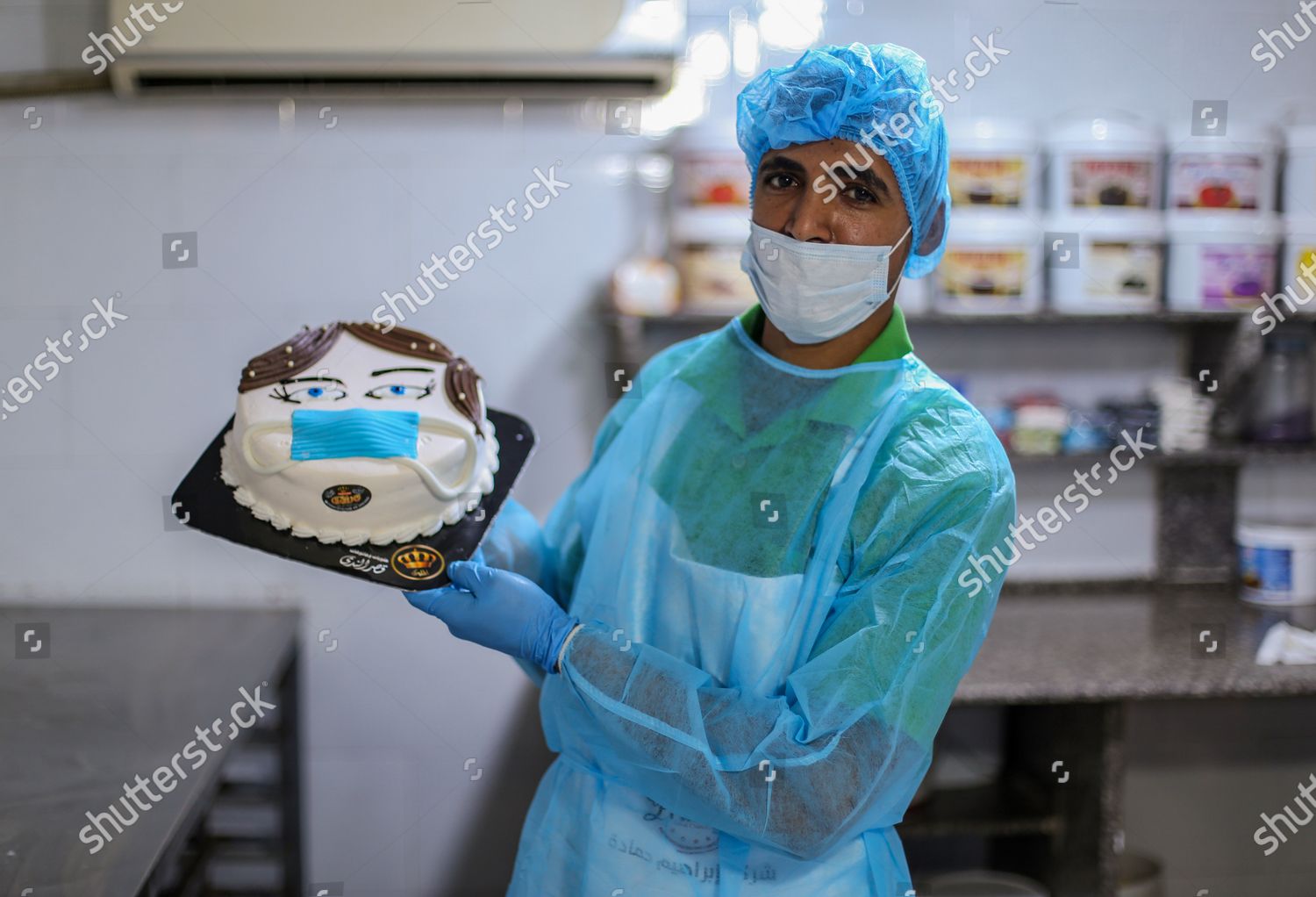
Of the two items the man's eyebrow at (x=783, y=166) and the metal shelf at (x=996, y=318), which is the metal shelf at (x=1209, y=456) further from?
the man's eyebrow at (x=783, y=166)

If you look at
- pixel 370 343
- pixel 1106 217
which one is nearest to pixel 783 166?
pixel 370 343

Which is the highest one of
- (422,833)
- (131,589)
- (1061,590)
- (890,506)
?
(890,506)

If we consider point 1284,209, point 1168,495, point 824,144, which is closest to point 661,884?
point 824,144

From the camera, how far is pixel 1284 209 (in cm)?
224

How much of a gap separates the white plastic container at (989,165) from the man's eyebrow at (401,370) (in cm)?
122

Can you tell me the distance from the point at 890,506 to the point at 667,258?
3.90 ft

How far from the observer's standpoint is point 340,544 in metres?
1.26

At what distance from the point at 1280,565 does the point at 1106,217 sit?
Result: 842mm

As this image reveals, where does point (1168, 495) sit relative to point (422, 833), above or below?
above

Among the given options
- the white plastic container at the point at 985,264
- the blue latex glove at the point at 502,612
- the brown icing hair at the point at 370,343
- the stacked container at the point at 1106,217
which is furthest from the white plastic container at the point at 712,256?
the blue latex glove at the point at 502,612

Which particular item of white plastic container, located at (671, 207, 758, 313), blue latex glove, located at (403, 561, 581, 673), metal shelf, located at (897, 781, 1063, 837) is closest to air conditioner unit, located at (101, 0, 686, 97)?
white plastic container, located at (671, 207, 758, 313)

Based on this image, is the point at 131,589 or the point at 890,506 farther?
the point at 131,589

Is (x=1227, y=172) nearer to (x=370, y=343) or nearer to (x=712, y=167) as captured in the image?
(x=712, y=167)

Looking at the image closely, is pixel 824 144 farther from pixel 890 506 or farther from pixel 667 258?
pixel 667 258
